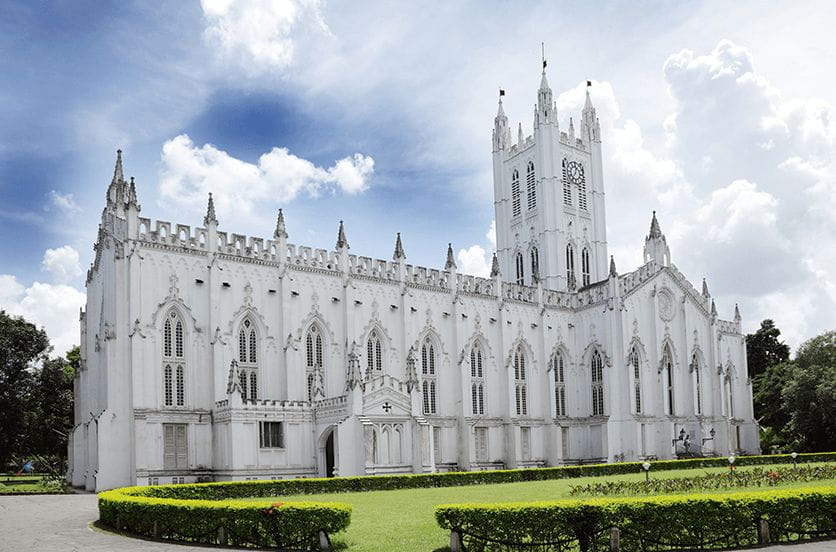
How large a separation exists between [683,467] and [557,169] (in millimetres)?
31342

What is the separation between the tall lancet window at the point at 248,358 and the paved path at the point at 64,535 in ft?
47.4

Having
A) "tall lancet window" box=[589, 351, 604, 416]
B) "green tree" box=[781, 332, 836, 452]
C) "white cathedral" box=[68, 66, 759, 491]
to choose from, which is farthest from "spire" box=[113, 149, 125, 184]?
"green tree" box=[781, 332, 836, 452]

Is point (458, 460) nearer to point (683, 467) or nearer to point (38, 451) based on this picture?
point (683, 467)

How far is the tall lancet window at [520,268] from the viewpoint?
7588cm

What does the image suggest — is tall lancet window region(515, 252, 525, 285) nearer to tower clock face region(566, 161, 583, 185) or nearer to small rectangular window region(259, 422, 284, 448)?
tower clock face region(566, 161, 583, 185)

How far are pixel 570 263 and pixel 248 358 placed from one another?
3603 centimetres

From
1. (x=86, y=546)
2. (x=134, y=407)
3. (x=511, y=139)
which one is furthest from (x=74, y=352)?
(x=86, y=546)

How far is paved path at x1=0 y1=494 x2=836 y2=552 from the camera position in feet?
65.4

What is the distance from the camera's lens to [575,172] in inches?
3034

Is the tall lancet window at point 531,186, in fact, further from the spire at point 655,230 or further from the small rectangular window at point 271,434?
the small rectangular window at point 271,434

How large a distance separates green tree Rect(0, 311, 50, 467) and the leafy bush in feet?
142

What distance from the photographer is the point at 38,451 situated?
66.9 metres

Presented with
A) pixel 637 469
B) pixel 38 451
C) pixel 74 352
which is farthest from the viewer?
pixel 74 352

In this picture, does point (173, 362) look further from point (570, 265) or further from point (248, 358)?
point (570, 265)
